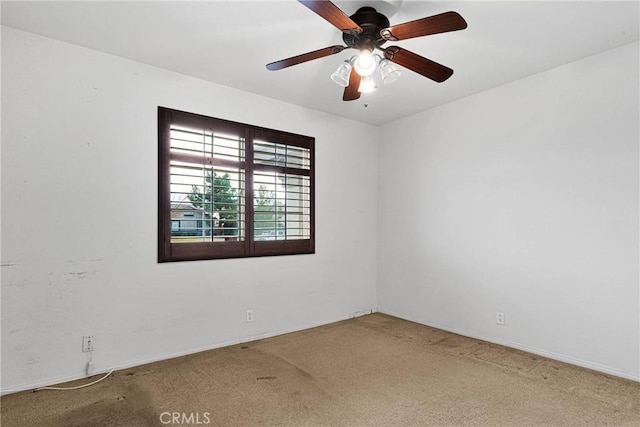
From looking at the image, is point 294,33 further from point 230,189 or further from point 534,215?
point 534,215

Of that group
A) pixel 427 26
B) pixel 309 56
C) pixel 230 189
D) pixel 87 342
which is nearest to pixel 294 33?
pixel 309 56

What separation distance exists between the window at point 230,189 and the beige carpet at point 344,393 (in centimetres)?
109

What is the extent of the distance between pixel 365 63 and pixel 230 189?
192 cm

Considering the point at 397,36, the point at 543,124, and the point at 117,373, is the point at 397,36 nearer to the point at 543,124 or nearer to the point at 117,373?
the point at 543,124

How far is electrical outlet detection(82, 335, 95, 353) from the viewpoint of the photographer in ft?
9.11

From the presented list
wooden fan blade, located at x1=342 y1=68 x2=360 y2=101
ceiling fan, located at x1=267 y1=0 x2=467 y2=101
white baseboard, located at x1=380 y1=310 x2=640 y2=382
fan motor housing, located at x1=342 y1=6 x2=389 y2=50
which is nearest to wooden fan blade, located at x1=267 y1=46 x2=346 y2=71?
ceiling fan, located at x1=267 y1=0 x2=467 y2=101

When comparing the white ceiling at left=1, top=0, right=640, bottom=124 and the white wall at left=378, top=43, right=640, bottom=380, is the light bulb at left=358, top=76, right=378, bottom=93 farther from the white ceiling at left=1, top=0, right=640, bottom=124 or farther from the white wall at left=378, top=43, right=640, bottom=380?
the white wall at left=378, top=43, right=640, bottom=380

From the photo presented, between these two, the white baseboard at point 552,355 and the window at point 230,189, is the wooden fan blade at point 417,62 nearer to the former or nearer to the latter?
the window at point 230,189

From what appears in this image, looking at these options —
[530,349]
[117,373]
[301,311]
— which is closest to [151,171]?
[117,373]

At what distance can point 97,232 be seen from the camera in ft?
9.42

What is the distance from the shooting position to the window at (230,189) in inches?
128

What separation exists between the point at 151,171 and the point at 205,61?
3.53 feet

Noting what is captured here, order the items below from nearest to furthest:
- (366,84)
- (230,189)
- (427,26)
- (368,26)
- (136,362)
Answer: (427,26) → (368,26) → (366,84) → (136,362) → (230,189)

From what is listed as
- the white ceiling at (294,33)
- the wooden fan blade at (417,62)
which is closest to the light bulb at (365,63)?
the wooden fan blade at (417,62)
